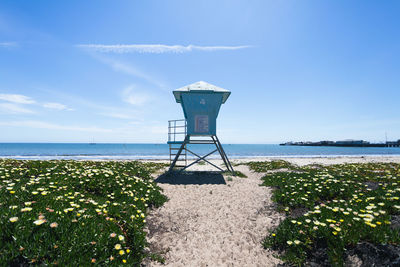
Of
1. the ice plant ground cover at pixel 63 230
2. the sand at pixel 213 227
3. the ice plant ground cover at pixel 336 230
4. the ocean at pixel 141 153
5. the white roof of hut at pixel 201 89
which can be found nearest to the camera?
the ice plant ground cover at pixel 63 230

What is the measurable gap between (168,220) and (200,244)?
70.1 inches

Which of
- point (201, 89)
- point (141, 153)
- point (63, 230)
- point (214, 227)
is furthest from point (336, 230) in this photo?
point (141, 153)

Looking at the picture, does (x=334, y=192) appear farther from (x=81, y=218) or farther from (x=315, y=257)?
(x=81, y=218)

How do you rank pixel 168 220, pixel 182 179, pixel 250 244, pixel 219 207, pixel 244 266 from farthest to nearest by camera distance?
1. pixel 182 179
2. pixel 219 207
3. pixel 168 220
4. pixel 250 244
5. pixel 244 266

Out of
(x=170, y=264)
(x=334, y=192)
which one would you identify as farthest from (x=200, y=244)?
(x=334, y=192)

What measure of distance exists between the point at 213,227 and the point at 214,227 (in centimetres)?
3

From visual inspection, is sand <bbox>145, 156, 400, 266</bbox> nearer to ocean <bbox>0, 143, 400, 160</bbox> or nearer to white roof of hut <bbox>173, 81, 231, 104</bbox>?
white roof of hut <bbox>173, 81, 231, 104</bbox>

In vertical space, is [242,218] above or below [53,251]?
below

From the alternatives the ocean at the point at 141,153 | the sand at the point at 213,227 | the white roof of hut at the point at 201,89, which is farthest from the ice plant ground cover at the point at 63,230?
the ocean at the point at 141,153

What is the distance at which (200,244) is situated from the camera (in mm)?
5176

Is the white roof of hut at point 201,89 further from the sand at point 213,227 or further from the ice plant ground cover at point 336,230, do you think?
the ice plant ground cover at point 336,230

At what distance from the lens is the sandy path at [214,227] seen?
15.1 feet

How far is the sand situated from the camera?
15.1ft

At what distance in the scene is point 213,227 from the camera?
6.11m
